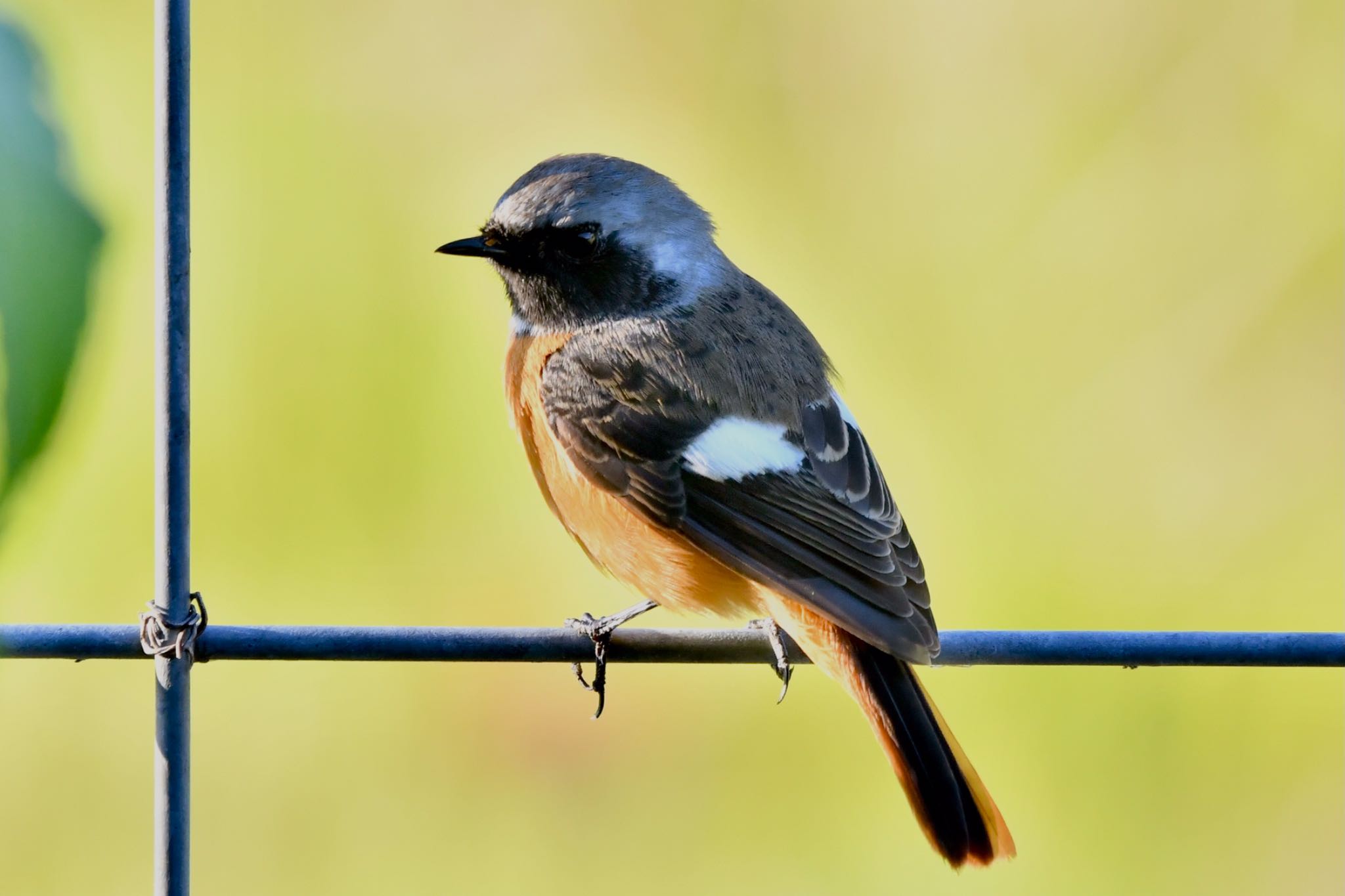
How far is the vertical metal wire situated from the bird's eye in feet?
4.68

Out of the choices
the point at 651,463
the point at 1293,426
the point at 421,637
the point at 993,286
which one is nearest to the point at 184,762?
the point at 421,637

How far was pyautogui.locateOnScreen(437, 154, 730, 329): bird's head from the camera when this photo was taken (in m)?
2.57

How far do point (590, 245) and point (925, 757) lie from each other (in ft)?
3.82

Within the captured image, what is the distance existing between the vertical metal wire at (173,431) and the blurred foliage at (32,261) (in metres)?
0.79

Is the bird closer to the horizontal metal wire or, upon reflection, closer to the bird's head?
the bird's head

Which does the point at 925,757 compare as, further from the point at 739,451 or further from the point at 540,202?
the point at 540,202

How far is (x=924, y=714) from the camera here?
208 centimetres

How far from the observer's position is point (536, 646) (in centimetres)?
154

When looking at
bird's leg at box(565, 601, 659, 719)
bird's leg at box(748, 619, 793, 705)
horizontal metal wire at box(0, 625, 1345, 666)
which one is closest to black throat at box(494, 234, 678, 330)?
bird's leg at box(565, 601, 659, 719)

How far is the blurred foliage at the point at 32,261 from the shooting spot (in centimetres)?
31

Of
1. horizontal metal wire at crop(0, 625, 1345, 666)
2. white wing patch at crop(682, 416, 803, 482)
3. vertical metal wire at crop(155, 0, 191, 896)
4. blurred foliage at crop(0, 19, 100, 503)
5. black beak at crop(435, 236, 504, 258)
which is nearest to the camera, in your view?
blurred foliage at crop(0, 19, 100, 503)

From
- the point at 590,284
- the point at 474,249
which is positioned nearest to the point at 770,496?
the point at 590,284

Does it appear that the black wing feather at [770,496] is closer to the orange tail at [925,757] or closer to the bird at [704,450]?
the bird at [704,450]

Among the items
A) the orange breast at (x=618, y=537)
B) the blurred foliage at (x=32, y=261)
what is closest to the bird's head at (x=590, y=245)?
the orange breast at (x=618, y=537)
